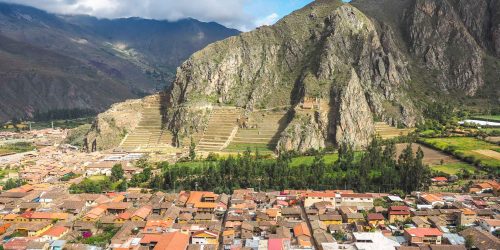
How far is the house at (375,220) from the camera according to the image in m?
58.0

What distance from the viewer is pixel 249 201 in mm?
68562

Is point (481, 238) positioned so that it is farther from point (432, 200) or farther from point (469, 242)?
point (432, 200)

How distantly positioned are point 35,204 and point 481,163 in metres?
78.5

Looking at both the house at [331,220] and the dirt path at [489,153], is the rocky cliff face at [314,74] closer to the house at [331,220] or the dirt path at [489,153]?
the dirt path at [489,153]

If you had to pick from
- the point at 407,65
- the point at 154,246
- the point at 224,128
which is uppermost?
the point at 407,65

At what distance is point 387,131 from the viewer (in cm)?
12412

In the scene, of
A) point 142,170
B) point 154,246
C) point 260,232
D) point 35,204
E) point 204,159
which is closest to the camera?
point 154,246

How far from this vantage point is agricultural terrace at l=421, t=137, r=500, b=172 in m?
92.4

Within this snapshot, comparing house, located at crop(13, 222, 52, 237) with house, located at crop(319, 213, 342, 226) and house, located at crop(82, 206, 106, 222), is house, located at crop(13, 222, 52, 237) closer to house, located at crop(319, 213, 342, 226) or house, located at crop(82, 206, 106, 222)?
house, located at crop(82, 206, 106, 222)

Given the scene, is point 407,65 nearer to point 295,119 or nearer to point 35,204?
point 295,119

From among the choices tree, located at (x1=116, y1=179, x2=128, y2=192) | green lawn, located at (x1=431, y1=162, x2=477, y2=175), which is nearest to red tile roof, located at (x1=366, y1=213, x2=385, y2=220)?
green lawn, located at (x1=431, y1=162, x2=477, y2=175)

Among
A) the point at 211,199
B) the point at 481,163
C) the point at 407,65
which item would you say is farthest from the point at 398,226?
the point at 407,65

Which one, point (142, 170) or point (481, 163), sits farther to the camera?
point (142, 170)

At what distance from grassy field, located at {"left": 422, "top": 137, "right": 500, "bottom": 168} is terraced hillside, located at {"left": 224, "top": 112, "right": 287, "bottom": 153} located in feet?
116
